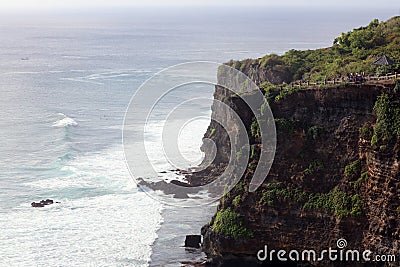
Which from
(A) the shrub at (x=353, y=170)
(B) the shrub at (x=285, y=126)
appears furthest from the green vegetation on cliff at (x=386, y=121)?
(B) the shrub at (x=285, y=126)

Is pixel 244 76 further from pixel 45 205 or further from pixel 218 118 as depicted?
pixel 45 205

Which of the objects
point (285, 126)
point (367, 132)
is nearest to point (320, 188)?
point (285, 126)

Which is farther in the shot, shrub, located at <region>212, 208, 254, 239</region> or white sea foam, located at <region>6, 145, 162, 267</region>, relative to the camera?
white sea foam, located at <region>6, 145, 162, 267</region>

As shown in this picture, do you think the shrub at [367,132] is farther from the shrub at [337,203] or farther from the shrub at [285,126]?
the shrub at [285,126]

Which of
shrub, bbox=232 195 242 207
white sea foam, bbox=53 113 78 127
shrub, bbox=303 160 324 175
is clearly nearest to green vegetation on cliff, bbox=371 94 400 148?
shrub, bbox=303 160 324 175

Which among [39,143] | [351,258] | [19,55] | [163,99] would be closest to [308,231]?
[351,258]

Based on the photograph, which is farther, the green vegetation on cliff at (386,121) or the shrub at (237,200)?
the shrub at (237,200)

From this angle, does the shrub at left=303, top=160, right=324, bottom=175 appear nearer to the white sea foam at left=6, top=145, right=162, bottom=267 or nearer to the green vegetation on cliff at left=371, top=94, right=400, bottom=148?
the green vegetation on cliff at left=371, top=94, right=400, bottom=148
